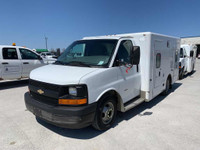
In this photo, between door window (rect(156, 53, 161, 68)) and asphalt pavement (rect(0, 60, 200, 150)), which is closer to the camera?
asphalt pavement (rect(0, 60, 200, 150))

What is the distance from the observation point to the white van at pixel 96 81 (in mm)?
2792

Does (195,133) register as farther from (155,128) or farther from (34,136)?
(34,136)

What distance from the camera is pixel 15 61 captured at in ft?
24.3

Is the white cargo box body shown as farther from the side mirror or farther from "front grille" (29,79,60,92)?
"front grille" (29,79,60,92)

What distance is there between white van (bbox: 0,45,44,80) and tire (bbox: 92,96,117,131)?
233 inches

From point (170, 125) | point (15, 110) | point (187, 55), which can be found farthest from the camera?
point (187, 55)

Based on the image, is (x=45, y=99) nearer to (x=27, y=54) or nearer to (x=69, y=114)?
(x=69, y=114)

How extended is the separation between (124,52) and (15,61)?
5.96m

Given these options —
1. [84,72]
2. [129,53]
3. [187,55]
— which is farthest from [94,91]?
[187,55]

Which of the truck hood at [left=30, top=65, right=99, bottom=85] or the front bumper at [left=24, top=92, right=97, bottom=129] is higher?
the truck hood at [left=30, top=65, right=99, bottom=85]

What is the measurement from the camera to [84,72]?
297 centimetres

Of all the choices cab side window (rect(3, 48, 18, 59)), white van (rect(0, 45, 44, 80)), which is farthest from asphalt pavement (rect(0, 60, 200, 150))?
cab side window (rect(3, 48, 18, 59))

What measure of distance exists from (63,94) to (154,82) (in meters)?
3.18

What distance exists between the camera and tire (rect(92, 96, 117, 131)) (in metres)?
3.19
